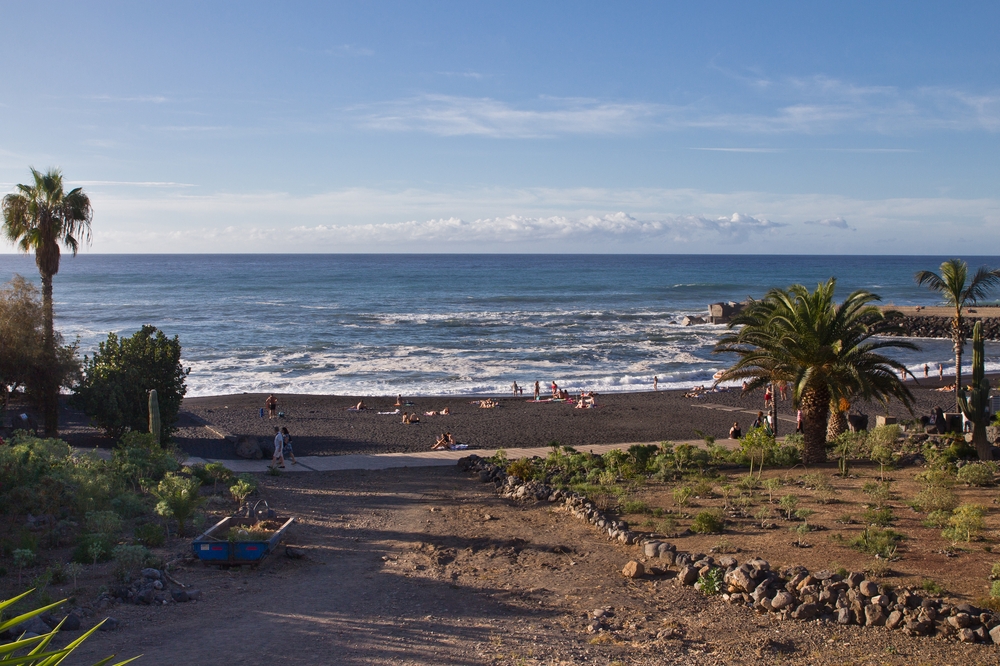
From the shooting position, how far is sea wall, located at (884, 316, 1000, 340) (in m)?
56.2

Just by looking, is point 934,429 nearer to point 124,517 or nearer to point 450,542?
point 450,542

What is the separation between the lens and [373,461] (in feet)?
70.3

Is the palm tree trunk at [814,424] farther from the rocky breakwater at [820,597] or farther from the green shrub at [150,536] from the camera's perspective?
the green shrub at [150,536]

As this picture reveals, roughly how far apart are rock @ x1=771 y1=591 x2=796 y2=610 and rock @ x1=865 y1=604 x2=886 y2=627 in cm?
87

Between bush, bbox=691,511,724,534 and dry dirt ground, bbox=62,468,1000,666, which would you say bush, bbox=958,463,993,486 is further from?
dry dirt ground, bbox=62,468,1000,666

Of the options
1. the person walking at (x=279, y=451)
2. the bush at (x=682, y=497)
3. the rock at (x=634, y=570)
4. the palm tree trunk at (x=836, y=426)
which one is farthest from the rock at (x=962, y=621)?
the person walking at (x=279, y=451)

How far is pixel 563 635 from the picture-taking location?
9.25m

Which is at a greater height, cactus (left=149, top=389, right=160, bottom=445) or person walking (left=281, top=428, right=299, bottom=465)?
cactus (left=149, top=389, right=160, bottom=445)

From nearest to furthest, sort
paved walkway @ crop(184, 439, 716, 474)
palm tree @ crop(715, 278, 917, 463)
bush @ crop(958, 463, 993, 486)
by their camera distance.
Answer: bush @ crop(958, 463, 993, 486) < palm tree @ crop(715, 278, 917, 463) < paved walkway @ crop(184, 439, 716, 474)

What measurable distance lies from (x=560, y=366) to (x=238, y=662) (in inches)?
1437

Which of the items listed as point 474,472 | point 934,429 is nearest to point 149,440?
point 474,472

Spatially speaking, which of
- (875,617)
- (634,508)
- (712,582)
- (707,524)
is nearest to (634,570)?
(712,582)

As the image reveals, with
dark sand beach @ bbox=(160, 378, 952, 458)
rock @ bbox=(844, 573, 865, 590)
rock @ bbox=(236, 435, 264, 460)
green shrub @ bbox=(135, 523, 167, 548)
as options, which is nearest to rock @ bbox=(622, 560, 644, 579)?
rock @ bbox=(844, 573, 865, 590)

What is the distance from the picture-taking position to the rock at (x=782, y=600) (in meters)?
9.62
